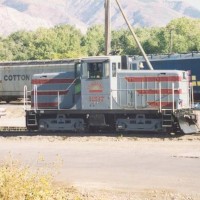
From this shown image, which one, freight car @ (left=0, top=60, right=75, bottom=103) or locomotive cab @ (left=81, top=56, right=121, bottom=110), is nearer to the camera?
locomotive cab @ (left=81, top=56, right=121, bottom=110)

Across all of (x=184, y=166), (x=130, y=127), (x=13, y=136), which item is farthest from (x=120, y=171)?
(x=13, y=136)

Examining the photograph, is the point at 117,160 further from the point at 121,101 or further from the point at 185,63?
the point at 185,63

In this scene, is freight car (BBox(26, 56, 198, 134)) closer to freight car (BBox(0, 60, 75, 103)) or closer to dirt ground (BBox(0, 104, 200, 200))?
dirt ground (BBox(0, 104, 200, 200))

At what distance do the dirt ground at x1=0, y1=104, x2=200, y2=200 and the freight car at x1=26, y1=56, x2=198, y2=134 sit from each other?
Result: 808 millimetres

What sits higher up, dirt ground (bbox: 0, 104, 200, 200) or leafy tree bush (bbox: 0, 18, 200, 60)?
leafy tree bush (bbox: 0, 18, 200, 60)

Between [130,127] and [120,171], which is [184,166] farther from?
[130,127]

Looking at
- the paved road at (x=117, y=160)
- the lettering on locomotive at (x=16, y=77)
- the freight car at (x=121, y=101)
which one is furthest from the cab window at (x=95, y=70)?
the lettering on locomotive at (x=16, y=77)

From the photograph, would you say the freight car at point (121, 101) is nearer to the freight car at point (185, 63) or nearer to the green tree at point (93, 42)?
the freight car at point (185, 63)

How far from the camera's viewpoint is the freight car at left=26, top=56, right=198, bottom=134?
844 inches

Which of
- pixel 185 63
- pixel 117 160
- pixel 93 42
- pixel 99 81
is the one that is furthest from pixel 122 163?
pixel 93 42

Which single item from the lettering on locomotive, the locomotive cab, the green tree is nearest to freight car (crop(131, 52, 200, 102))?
the lettering on locomotive

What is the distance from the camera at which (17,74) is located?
4491 centimetres

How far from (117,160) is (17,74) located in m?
30.4

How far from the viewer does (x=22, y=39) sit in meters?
136
